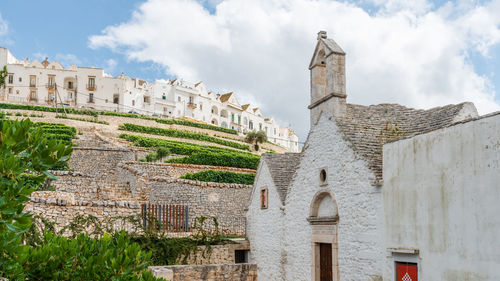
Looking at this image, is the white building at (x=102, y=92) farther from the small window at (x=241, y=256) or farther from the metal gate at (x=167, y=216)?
the small window at (x=241, y=256)

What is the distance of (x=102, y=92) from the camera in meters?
74.5

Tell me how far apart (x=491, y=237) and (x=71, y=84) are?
3027 inches

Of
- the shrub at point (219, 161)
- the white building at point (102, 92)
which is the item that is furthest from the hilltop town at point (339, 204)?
the white building at point (102, 92)

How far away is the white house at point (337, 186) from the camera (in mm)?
10539

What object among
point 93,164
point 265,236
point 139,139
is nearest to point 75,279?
point 265,236

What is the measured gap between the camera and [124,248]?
503cm

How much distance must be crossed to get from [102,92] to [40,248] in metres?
74.2

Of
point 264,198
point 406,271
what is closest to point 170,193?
point 264,198

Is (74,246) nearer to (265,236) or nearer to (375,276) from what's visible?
(375,276)

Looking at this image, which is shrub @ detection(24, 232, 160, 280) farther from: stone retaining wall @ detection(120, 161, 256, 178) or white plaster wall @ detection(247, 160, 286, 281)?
stone retaining wall @ detection(120, 161, 256, 178)

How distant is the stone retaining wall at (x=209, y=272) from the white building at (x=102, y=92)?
55.5m

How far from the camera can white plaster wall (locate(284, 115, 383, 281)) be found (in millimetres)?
10344

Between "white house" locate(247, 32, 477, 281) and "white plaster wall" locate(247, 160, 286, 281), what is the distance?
0.07 meters

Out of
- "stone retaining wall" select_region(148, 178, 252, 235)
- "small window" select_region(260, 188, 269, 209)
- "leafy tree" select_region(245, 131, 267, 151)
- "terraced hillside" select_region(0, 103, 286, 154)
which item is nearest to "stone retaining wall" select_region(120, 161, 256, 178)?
"stone retaining wall" select_region(148, 178, 252, 235)
